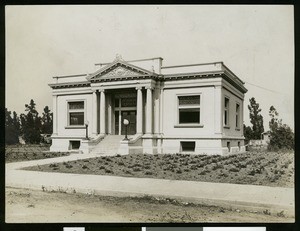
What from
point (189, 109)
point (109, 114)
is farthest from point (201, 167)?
point (109, 114)

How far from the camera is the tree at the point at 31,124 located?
34.3 feet

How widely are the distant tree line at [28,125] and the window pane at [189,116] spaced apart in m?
6.55

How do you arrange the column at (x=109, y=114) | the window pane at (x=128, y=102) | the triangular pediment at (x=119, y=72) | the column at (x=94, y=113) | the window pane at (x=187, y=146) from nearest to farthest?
the triangular pediment at (x=119, y=72) < the window pane at (x=187, y=146) < the column at (x=94, y=113) < the column at (x=109, y=114) < the window pane at (x=128, y=102)

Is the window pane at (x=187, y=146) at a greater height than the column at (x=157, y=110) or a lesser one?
lesser

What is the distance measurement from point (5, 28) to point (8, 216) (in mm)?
5349

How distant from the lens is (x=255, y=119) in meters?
10.4

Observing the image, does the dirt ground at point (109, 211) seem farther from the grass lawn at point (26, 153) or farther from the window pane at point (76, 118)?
the window pane at point (76, 118)

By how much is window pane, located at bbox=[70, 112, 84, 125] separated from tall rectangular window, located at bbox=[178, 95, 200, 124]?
4789 millimetres

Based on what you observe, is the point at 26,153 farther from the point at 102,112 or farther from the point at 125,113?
the point at 125,113

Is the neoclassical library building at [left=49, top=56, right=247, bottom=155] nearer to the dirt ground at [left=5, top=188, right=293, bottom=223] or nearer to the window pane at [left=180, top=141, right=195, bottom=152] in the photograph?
the window pane at [left=180, top=141, right=195, bottom=152]

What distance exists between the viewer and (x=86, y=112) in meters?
14.4

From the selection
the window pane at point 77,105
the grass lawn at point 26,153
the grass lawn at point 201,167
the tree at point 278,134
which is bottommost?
the grass lawn at point 201,167

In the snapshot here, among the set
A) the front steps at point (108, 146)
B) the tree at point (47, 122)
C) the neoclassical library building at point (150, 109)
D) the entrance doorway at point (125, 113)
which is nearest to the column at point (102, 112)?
the neoclassical library building at point (150, 109)

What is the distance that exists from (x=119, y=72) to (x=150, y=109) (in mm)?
2299
